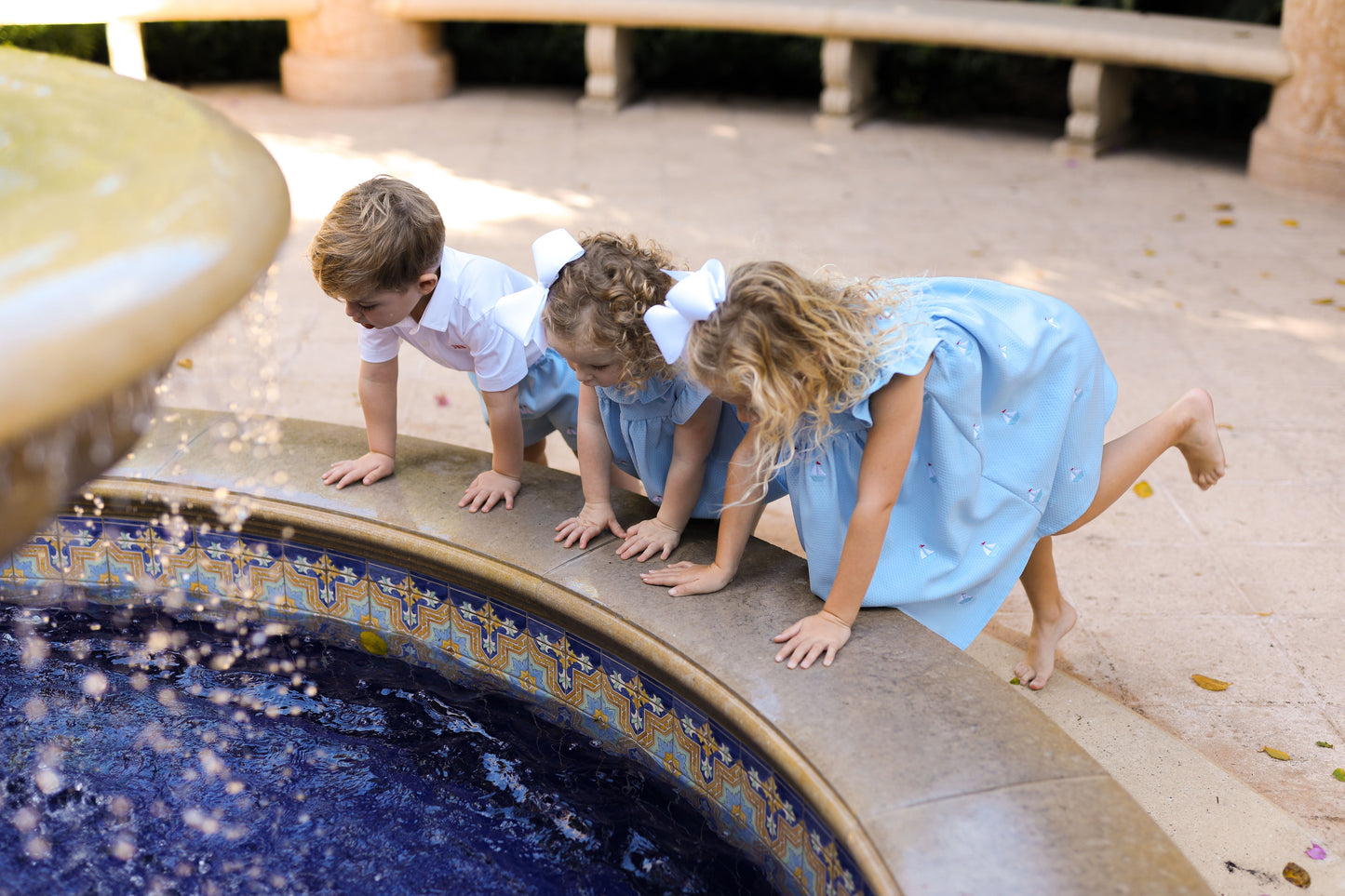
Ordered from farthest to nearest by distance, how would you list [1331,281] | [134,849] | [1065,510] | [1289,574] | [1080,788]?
1. [1331,281]
2. [1289,574]
3. [1065,510]
4. [134,849]
5. [1080,788]

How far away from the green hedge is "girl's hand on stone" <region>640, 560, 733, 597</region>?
609 centimetres

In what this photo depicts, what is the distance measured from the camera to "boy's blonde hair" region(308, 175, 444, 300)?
232 centimetres

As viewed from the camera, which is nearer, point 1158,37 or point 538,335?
point 538,335

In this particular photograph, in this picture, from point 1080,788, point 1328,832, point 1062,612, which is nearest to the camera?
point 1080,788

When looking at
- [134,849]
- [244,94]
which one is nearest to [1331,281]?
[134,849]

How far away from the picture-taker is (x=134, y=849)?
6.89ft

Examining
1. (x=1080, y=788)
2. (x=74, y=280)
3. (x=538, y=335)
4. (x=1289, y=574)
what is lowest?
(x=1289, y=574)

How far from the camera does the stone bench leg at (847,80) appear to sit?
7.20 meters

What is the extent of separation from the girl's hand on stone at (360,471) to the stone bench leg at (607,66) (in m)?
5.38

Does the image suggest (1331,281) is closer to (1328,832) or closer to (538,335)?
(1328,832)

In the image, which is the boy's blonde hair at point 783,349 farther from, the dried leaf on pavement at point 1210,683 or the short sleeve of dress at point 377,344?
the dried leaf on pavement at point 1210,683

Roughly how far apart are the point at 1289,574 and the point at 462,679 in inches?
83.9

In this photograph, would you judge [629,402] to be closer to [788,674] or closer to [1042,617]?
[788,674]

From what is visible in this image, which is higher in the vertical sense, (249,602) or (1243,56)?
(1243,56)
